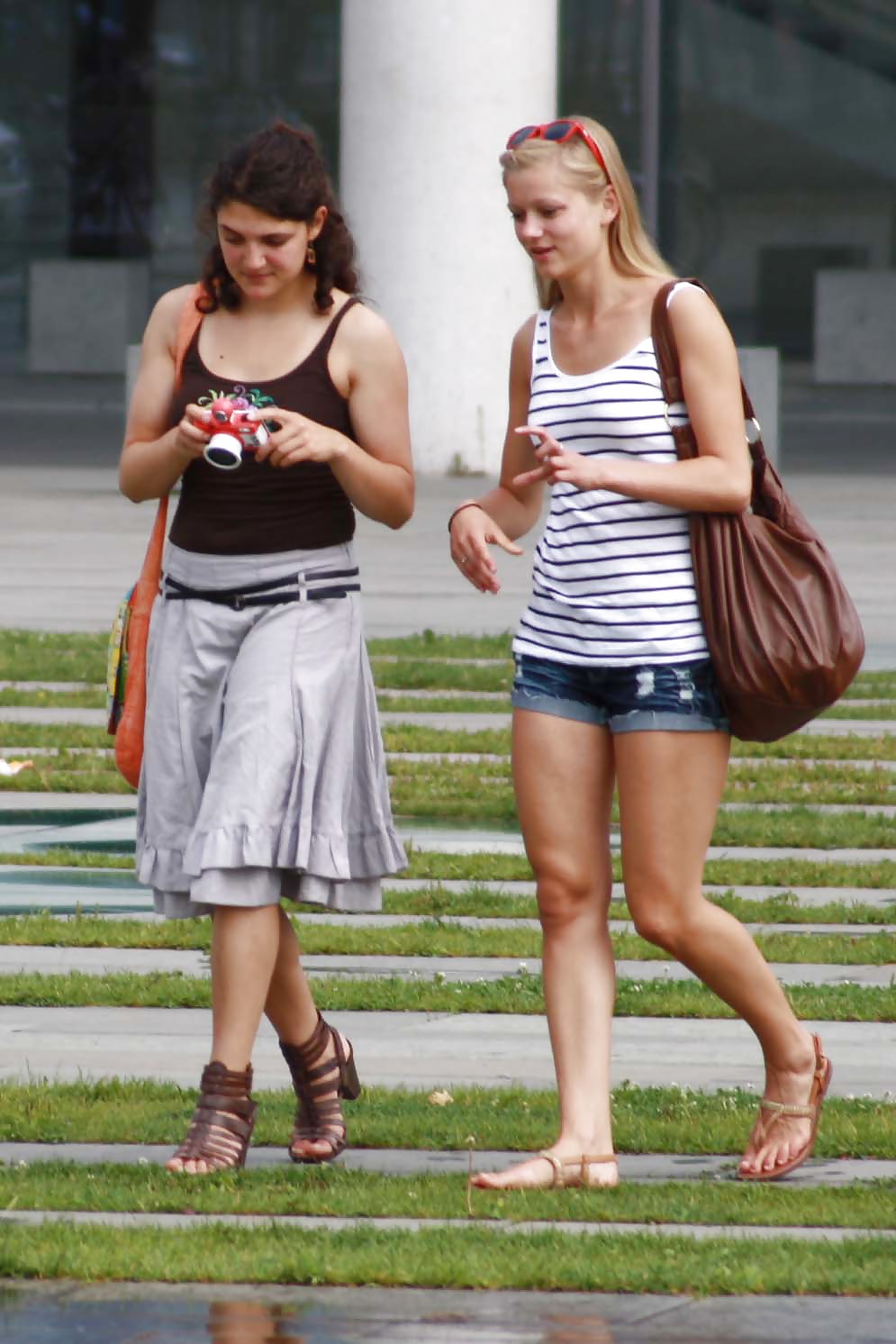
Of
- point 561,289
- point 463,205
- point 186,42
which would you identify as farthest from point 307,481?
point 186,42

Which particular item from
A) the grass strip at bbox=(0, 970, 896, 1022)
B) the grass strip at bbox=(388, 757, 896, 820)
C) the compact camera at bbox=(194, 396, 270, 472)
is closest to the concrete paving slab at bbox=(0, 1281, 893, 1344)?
the compact camera at bbox=(194, 396, 270, 472)

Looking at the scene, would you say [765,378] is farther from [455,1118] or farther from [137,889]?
[455,1118]

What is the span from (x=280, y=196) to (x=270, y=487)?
520 mm

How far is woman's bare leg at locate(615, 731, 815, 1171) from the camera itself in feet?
15.9

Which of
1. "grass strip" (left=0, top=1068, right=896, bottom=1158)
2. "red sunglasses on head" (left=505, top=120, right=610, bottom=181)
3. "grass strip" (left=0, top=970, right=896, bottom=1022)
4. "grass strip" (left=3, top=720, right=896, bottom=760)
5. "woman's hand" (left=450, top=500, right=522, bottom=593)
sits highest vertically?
"red sunglasses on head" (left=505, top=120, right=610, bottom=181)

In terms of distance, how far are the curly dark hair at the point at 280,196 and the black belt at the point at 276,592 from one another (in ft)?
1.63

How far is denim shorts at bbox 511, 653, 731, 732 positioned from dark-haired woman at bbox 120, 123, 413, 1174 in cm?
41

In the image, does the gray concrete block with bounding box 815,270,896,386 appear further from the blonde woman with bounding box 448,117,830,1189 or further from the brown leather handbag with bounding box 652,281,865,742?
the brown leather handbag with bounding box 652,281,865,742

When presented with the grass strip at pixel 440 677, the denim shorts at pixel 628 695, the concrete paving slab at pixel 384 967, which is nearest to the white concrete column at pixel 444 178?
the grass strip at pixel 440 677

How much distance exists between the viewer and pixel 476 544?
493 cm

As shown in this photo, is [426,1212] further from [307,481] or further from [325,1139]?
[307,481]

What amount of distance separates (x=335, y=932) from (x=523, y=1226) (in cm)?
285

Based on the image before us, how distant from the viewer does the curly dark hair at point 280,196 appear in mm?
5027

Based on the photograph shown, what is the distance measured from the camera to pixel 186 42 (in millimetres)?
46750
